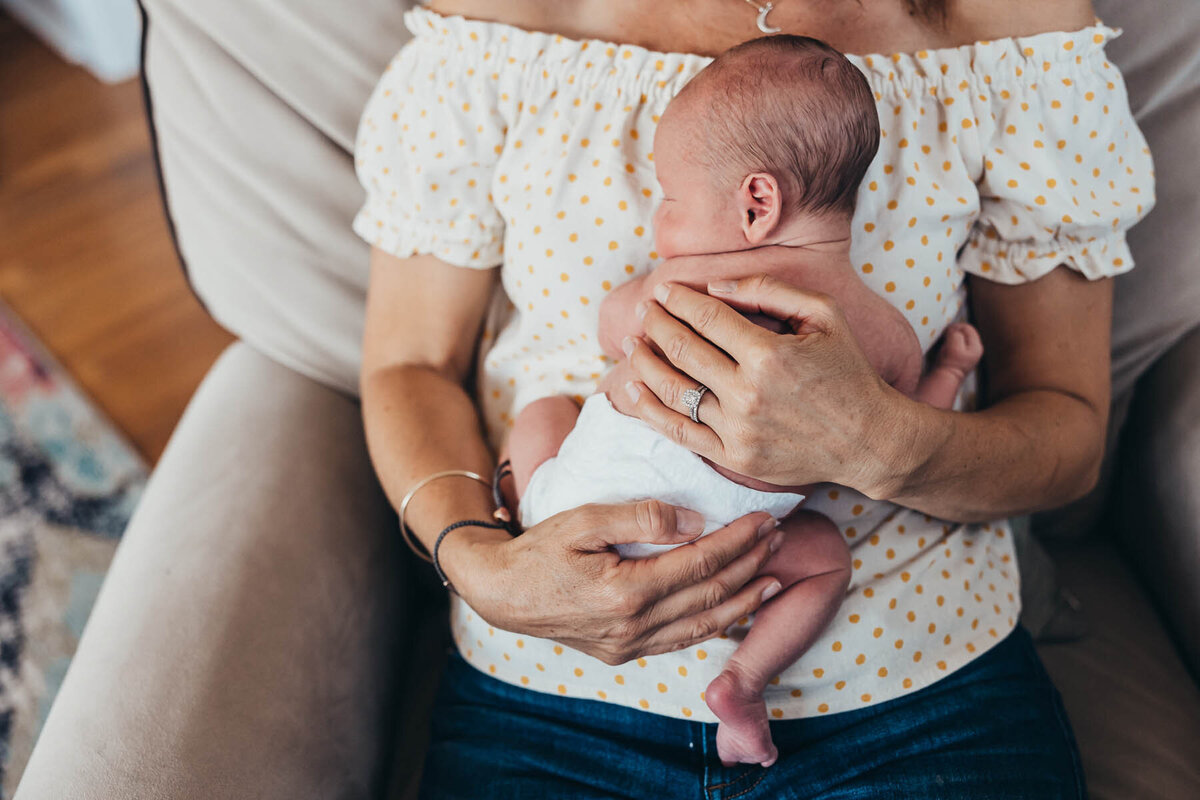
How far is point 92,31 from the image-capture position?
9.80ft

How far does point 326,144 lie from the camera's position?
109cm

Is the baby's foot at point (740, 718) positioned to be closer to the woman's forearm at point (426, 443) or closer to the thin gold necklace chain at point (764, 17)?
the woman's forearm at point (426, 443)

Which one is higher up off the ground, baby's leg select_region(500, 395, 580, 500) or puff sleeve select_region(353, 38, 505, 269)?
puff sleeve select_region(353, 38, 505, 269)

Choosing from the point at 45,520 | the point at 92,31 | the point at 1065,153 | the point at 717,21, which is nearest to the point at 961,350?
the point at 1065,153

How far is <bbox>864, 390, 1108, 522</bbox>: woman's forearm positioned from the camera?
0.79 metres

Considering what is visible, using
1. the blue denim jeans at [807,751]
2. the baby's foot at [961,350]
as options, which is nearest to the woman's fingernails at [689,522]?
the blue denim jeans at [807,751]

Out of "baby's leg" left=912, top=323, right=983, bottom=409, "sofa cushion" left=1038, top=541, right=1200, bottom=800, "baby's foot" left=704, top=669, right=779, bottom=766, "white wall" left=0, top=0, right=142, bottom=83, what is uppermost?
"baby's leg" left=912, top=323, right=983, bottom=409

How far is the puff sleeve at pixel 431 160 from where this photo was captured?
3.07 ft

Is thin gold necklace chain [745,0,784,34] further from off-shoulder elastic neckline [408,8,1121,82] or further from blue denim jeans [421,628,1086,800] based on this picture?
blue denim jeans [421,628,1086,800]

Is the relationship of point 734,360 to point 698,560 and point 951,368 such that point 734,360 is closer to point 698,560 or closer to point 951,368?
point 698,560

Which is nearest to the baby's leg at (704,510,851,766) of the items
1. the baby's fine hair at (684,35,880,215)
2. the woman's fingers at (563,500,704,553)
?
the woman's fingers at (563,500,704,553)

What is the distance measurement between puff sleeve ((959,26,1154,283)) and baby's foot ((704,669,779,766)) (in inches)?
21.8

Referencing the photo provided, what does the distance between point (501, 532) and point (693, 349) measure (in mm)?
299

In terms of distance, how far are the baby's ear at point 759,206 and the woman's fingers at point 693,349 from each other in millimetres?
82
